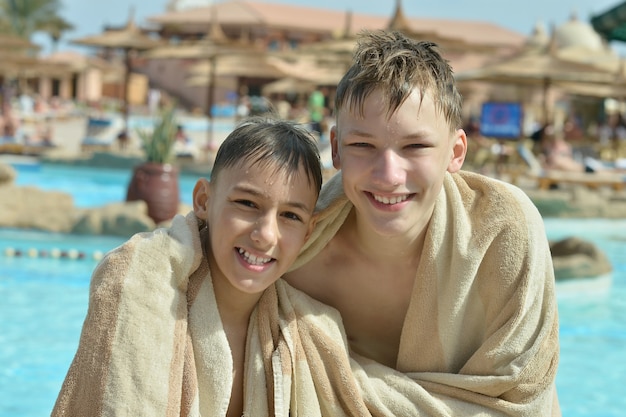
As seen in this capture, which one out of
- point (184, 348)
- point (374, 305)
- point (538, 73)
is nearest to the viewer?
point (184, 348)

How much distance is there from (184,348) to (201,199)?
0.46 m

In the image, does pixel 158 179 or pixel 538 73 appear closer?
pixel 158 179

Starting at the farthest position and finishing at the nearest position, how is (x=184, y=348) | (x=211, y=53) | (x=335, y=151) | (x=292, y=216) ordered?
(x=211, y=53) < (x=335, y=151) < (x=292, y=216) < (x=184, y=348)

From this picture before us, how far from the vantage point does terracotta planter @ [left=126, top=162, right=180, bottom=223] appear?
10461mm

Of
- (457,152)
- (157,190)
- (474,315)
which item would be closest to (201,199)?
(457,152)

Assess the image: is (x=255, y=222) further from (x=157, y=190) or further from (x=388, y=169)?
(x=157, y=190)

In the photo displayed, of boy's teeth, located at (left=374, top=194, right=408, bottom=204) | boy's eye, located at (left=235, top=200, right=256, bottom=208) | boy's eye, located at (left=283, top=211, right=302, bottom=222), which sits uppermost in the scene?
boy's teeth, located at (left=374, top=194, right=408, bottom=204)

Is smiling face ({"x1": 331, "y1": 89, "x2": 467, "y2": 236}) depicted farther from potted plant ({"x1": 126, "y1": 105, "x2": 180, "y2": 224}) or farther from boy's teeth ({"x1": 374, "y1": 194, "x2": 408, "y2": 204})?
potted plant ({"x1": 126, "y1": 105, "x2": 180, "y2": 224})

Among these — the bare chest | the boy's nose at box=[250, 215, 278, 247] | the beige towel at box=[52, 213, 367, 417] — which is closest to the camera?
the beige towel at box=[52, 213, 367, 417]

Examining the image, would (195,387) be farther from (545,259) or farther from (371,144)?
(545,259)

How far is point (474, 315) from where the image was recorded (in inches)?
107

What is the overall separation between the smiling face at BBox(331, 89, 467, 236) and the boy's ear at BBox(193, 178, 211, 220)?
41cm

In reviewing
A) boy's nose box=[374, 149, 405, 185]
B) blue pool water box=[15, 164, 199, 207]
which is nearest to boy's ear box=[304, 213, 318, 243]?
boy's nose box=[374, 149, 405, 185]

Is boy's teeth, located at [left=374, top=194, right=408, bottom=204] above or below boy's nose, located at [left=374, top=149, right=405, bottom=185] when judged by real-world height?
below
